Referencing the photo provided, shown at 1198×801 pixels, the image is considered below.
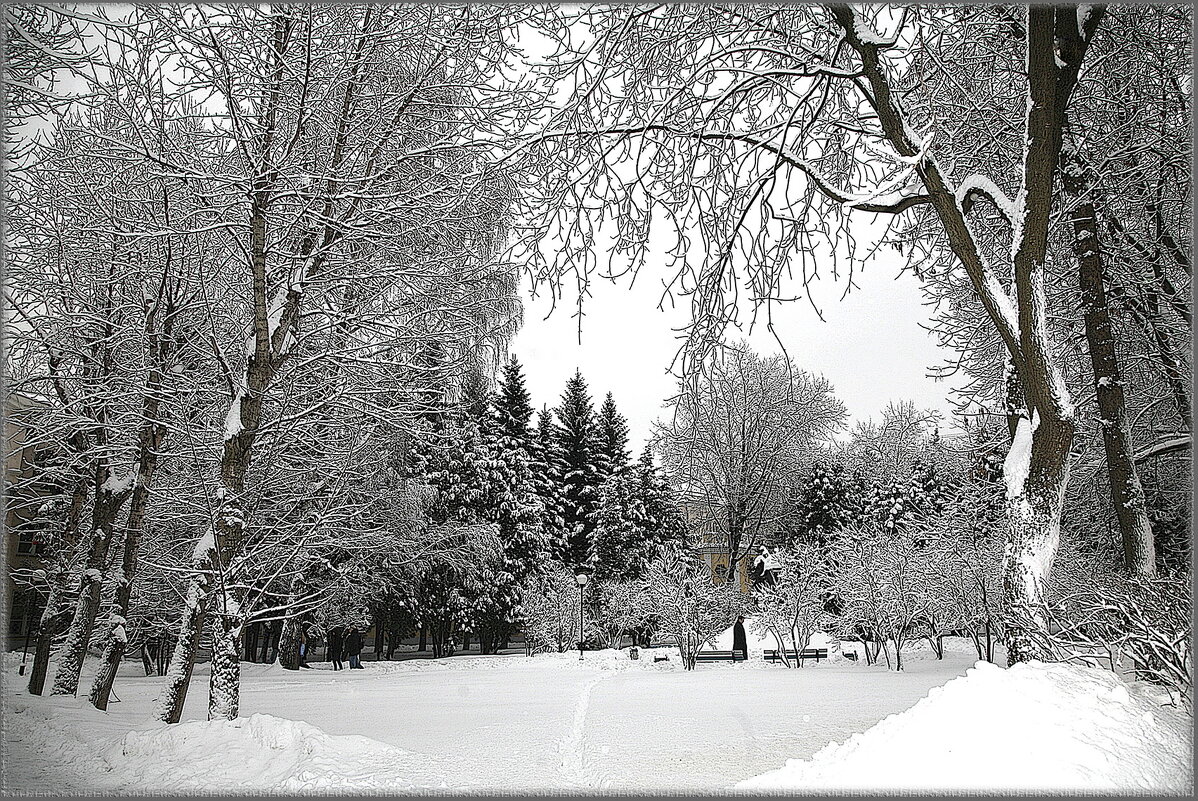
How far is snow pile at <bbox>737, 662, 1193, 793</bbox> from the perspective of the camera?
272cm

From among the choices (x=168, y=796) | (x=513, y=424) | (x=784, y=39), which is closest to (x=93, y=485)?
(x=168, y=796)

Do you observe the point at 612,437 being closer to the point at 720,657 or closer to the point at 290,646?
the point at 720,657

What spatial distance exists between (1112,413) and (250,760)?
840cm

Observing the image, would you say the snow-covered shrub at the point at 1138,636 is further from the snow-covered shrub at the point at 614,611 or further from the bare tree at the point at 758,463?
the snow-covered shrub at the point at 614,611

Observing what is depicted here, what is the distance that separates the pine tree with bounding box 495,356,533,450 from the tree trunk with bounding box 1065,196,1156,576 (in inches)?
1004

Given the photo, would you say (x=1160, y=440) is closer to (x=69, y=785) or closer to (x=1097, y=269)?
(x=1097, y=269)

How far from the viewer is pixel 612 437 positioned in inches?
1549

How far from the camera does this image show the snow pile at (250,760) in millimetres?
4727

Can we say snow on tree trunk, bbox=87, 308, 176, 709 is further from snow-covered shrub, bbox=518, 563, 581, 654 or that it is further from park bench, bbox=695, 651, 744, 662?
snow-covered shrub, bbox=518, 563, 581, 654

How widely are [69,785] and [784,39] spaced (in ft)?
22.9

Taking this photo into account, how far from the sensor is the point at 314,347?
8055mm

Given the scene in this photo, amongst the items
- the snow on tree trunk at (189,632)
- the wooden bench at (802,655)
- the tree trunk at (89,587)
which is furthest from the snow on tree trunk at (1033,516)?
the wooden bench at (802,655)

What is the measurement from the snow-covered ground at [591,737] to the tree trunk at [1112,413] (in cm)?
261

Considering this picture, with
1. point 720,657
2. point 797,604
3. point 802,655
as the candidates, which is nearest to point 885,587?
point 797,604
